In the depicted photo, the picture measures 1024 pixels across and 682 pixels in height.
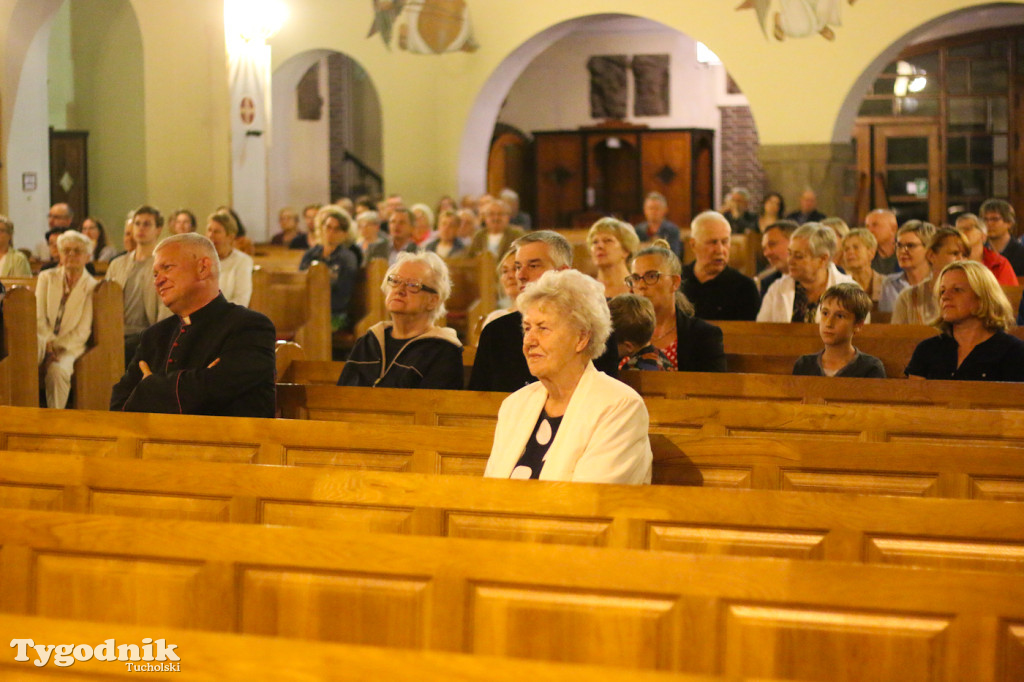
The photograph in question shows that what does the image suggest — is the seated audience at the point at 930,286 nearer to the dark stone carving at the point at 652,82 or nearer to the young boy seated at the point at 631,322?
the young boy seated at the point at 631,322

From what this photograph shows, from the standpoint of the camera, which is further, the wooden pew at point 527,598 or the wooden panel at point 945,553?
the wooden panel at point 945,553

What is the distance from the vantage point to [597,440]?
3.29m

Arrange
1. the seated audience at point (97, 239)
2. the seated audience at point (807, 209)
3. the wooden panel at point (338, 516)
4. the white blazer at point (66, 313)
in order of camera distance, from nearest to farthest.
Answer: the wooden panel at point (338, 516) < the white blazer at point (66, 313) < the seated audience at point (97, 239) < the seated audience at point (807, 209)

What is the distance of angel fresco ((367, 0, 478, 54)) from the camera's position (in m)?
14.6

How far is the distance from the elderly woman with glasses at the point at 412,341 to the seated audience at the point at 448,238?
6124 mm

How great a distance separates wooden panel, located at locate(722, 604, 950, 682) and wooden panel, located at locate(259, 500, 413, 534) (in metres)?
0.97

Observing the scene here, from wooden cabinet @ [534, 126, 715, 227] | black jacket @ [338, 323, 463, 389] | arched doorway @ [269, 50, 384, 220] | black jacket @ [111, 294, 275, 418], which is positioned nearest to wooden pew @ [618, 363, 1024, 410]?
black jacket @ [338, 323, 463, 389]

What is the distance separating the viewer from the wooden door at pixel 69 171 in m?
15.5

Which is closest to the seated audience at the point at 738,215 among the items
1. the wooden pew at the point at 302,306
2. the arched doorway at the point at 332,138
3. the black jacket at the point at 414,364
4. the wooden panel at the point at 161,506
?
the arched doorway at the point at 332,138

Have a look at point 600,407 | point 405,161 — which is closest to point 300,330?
point 600,407

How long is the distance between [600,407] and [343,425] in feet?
2.98

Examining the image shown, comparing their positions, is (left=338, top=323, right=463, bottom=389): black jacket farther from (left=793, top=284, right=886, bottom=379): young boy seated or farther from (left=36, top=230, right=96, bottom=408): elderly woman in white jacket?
(left=36, top=230, right=96, bottom=408): elderly woman in white jacket

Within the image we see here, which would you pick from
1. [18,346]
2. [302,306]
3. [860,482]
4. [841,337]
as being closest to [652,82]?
[302,306]

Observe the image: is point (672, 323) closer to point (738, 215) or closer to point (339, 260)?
point (339, 260)
